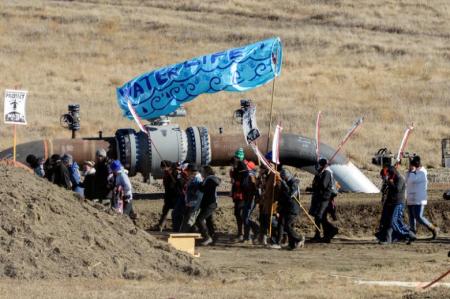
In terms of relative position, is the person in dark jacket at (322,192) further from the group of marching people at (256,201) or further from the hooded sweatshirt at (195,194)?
the hooded sweatshirt at (195,194)

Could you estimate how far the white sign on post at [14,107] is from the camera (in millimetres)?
22750

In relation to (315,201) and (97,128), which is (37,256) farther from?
(97,128)

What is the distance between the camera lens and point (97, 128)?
45.2 meters

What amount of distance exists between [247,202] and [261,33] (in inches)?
1659

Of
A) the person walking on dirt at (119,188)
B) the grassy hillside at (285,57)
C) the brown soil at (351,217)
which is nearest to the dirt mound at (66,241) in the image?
the person walking on dirt at (119,188)

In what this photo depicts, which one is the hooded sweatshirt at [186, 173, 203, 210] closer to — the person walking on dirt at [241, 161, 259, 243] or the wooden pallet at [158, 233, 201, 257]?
the person walking on dirt at [241, 161, 259, 243]

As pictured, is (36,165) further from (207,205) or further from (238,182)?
(238,182)

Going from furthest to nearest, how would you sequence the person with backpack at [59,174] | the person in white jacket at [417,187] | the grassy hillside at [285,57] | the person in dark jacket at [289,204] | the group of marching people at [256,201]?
the grassy hillside at [285,57] < the person in white jacket at [417,187] < the person with backpack at [59,174] < the group of marching people at [256,201] < the person in dark jacket at [289,204]

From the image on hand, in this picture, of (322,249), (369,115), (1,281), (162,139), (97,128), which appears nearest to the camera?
(1,281)

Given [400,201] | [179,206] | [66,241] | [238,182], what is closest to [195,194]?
[238,182]

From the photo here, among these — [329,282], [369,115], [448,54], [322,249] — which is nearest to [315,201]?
[322,249]

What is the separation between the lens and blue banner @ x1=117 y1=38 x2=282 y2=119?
26.0 metres

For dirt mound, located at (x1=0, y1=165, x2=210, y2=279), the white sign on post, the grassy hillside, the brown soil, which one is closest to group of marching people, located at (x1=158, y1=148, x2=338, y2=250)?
the brown soil

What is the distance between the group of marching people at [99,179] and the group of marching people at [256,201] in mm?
991
